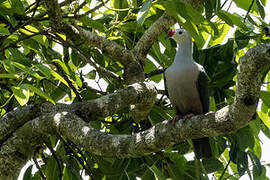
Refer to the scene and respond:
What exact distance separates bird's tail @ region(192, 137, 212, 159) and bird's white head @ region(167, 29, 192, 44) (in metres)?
0.86

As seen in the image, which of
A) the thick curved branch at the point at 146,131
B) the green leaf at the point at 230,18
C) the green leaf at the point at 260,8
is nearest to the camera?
the thick curved branch at the point at 146,131

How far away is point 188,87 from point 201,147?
47 centimetres

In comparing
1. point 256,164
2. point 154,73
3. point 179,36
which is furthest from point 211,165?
point 179,36

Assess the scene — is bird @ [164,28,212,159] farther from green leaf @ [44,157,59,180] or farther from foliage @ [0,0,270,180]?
green leaf @ [44,157,59,180]

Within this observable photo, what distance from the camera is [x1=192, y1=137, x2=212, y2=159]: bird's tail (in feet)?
11.0

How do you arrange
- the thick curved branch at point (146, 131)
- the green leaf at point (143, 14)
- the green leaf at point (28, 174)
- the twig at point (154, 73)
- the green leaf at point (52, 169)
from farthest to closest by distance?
the twig at point (154, 73), the green leaf at point (28, 174), the green leaf at point (52, 169), the green leaf at point (143, 14), the thick curved branch at point (146, 131)

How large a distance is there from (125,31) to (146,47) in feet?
1.20

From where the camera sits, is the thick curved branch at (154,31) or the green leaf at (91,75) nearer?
the thick curved branch at (154,31)

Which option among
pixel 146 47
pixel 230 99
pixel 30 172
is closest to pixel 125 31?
pixel 146 47

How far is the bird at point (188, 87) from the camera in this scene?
3.40m

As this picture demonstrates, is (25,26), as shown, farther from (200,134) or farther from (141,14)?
(200,134)

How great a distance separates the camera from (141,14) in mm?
2062

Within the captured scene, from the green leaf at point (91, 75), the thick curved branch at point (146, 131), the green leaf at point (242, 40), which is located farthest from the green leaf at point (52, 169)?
the green leaf at point (242, 40)

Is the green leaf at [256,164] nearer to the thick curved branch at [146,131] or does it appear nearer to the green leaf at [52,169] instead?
the thick curved branch at [146,131]
